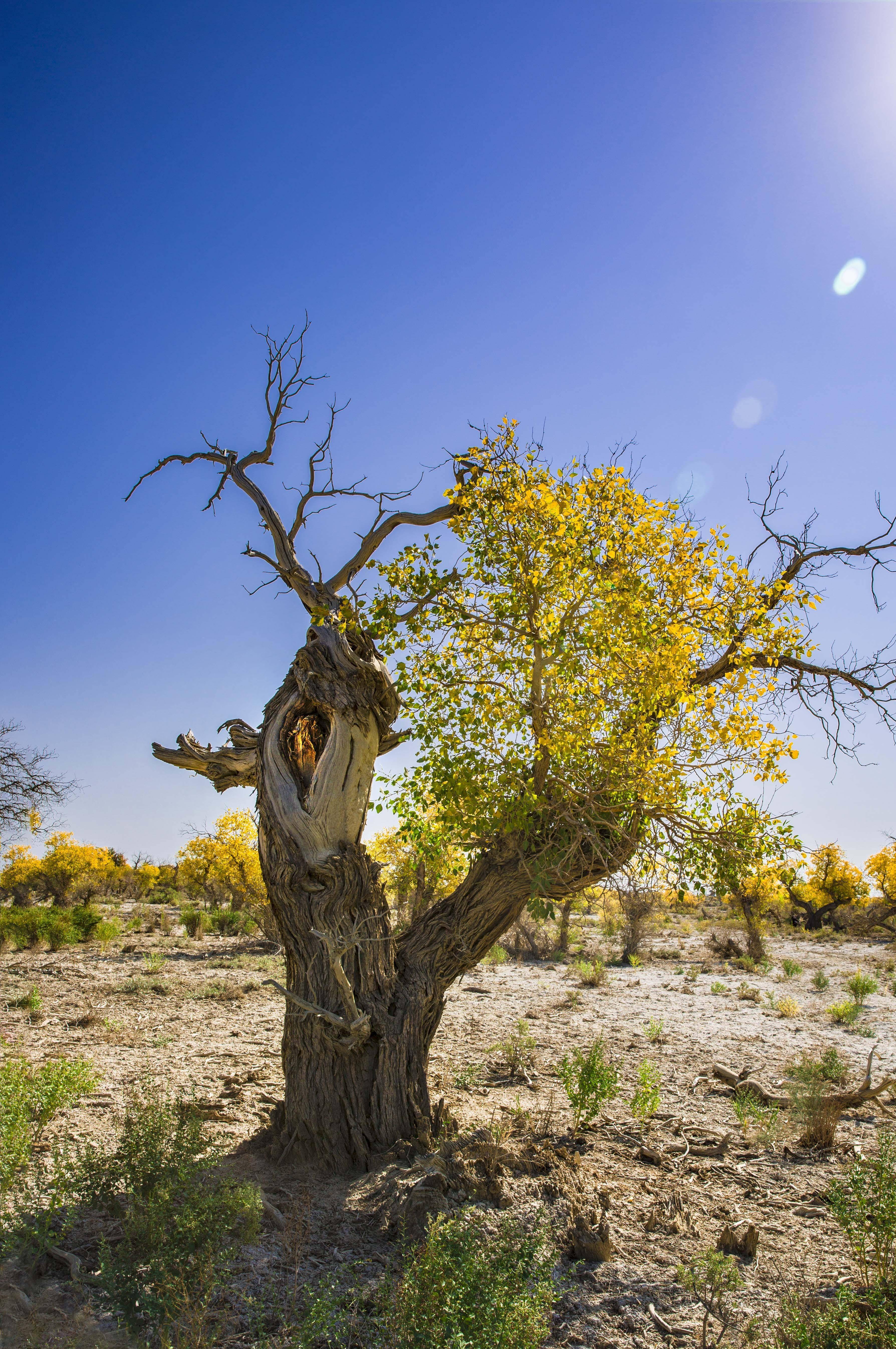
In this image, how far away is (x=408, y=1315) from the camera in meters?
2.94

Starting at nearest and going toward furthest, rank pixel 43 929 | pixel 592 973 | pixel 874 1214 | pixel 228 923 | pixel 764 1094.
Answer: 1. pixel 874 1214
2. pixel 764 1094
3. pixel 592 973
4. pixel 43 929
5. pixel 228 923

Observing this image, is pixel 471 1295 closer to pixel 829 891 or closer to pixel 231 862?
pixel 231 862

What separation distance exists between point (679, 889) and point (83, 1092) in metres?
5.57

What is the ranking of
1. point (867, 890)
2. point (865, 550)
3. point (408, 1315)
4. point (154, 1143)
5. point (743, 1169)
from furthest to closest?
point (867, 890) → point (865, 550) → point (743, 1169) → point (154, 1143) → point (408, 1315)

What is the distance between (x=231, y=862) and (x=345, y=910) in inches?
783

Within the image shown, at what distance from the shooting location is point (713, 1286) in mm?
3713

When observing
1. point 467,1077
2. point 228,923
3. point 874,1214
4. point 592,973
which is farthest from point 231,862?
point 874,1214

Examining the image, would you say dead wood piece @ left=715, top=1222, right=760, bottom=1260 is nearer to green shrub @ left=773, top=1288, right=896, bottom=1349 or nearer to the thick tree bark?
→ green shrub @ left=773, top=1288, right=896, bottom=1349

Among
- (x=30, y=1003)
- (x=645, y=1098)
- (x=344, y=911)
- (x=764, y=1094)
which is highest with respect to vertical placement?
(x=344, y=911)

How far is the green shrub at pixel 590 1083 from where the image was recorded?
607 cm

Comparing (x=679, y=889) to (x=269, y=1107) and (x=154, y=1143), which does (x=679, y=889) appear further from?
(x=269, y=1107)

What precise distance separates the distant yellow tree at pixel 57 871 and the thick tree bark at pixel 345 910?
25651 mm

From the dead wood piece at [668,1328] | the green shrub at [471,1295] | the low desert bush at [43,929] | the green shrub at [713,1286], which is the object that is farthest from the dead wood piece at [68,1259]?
the low desert bush at [43,929]

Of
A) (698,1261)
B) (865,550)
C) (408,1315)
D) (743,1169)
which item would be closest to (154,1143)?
(408,1315)
